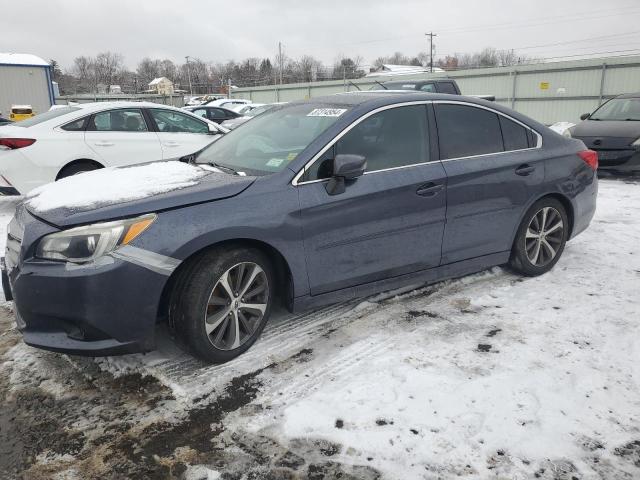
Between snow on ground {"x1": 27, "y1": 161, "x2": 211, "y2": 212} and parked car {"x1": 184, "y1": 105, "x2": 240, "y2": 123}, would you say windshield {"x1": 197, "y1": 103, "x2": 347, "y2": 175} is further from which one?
parked car {"x1": 184, "y1": 105, "x2": 240, "y2": 123}

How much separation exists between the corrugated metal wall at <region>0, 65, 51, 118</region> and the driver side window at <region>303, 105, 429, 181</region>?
102 feet

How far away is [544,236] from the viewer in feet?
15.0

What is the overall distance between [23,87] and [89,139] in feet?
90.1

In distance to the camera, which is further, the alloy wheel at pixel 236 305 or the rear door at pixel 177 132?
the rear door at pixel 177 132

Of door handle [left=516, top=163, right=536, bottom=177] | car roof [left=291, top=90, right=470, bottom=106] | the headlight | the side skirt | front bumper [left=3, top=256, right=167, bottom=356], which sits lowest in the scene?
the side skirt

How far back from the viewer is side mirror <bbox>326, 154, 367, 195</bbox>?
3236mm

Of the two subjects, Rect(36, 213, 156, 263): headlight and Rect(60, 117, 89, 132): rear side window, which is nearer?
Rect(36, 213, 156, 263): headlight

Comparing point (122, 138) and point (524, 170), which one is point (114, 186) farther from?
point (122, 138)

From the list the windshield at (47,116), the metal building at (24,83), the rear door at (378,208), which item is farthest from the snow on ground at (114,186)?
the metal building at (24,83)

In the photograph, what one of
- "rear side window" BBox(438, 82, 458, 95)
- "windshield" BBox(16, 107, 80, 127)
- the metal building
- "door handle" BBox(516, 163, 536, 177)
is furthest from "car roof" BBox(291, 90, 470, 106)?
the metal building

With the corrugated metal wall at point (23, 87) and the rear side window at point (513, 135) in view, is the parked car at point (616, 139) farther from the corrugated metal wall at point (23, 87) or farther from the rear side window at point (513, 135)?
the corrugated metal wall at point (23, 87)

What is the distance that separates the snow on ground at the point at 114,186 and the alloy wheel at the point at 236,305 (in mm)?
627

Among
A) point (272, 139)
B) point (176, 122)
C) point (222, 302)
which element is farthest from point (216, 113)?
point (222, 302)

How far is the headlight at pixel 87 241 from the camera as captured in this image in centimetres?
268
